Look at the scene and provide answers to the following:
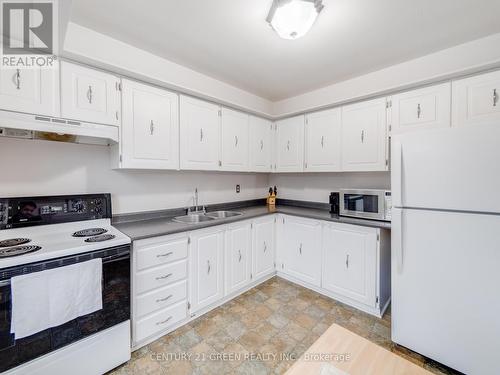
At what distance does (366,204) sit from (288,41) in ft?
5.64

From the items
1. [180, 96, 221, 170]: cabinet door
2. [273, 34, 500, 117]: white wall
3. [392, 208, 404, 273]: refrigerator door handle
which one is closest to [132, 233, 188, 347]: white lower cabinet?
[180, 96, 221, 170]: cabinet door

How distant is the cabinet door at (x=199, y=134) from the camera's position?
2.27 m

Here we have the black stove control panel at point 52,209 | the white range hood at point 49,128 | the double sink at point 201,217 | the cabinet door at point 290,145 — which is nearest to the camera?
the white range hood at point 49,128

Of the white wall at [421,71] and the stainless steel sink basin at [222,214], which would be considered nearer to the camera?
the white wall at [421,71]

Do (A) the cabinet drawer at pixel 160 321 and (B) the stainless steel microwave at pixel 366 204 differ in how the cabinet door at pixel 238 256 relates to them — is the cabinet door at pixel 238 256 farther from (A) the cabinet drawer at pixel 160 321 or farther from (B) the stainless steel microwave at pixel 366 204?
(B) the stainless steel microwave at pixel 366 204

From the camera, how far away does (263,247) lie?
2738 millimetres

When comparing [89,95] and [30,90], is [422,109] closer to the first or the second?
[89,95]

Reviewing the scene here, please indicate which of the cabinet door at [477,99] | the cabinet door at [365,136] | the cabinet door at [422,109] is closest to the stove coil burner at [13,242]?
the cabinet door at [365,136]

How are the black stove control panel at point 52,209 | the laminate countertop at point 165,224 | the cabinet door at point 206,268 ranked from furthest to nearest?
the cabinet door at point 206,268
the laminate countertop at point 165,224
the black stove control panel at point 52,209

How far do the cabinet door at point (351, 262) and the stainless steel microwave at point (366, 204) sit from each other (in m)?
0.20

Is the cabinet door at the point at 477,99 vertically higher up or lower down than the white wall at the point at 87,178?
higher up

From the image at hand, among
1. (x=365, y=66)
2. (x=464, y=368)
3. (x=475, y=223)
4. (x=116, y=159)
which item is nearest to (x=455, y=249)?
(x=475, y=223)

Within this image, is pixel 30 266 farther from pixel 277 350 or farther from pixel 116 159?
pixel 277 350

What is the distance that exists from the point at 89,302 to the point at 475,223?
95.1 inches
